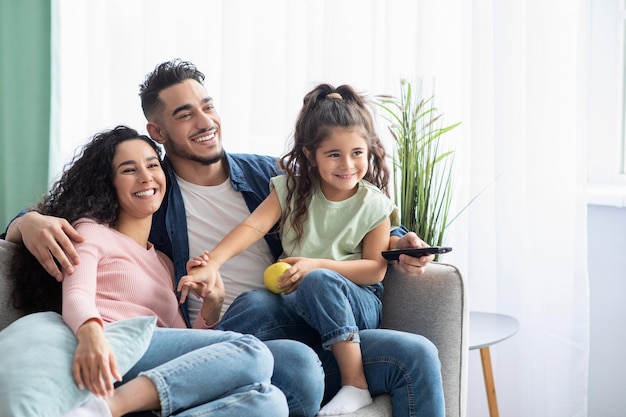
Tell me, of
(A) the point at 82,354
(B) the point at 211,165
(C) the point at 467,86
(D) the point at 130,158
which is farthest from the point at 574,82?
(A) the point at 82,354

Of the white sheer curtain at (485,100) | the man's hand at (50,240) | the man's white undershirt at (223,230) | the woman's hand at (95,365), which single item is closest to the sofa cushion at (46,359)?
the woman's hand at (95,365)

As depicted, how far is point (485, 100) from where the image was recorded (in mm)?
2562

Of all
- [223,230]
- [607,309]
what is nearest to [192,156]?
[223,230]

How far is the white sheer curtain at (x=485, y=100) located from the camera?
2453mm

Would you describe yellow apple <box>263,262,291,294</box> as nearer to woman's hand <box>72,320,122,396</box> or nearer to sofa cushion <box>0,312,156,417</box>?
sofa cushion <box>0,312,156,417</box>

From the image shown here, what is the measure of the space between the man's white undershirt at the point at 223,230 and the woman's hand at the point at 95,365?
21.3 inches

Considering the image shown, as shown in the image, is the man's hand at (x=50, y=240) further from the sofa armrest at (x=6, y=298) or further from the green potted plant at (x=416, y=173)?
the green potted plant at (x=416, y=173)

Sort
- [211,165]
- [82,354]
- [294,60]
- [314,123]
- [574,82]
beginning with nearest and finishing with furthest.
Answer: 1. [82,354]
2. [314,123]
3. [211,165]
4. [574,82]
5. [294,60]

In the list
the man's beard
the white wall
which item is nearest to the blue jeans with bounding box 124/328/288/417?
the man's beard

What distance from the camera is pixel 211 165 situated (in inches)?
85.6

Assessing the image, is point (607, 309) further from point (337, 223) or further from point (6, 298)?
point (6, 298)

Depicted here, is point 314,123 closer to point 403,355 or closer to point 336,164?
point 336,164

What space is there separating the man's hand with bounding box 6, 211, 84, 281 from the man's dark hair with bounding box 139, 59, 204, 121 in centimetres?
49

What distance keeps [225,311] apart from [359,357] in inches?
16.8
